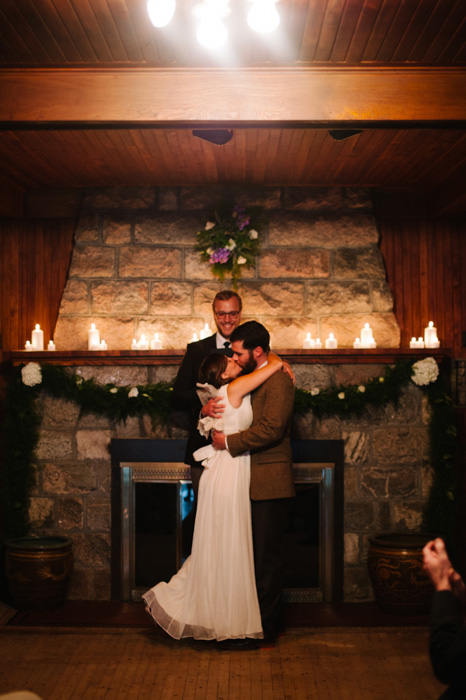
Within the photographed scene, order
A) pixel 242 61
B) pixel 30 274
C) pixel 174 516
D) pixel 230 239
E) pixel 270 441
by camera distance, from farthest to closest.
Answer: pixel 30 274 → pixel 230 239 → pixel 174 516 → pixel 270 441 → pixel 242 61

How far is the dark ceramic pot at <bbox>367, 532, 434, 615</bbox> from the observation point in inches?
165

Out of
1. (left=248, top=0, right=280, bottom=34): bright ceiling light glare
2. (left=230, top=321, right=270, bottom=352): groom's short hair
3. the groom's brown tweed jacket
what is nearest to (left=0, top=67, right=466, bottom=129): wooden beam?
(left=248, top=0, right=280, bottom=34): bright ceiling light glare

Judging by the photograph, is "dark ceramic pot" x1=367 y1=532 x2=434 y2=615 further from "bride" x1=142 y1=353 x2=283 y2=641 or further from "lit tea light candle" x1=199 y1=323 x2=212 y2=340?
"lit tea light candle" x1=199 y1=323 x2=212 y2=340

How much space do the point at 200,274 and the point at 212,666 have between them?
111 inches

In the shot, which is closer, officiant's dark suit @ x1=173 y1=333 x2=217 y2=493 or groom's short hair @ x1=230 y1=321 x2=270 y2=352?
groom's short hair @ x1=230 y1=321 x2=270 y2=352

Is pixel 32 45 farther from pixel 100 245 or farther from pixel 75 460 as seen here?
pixel 75 460

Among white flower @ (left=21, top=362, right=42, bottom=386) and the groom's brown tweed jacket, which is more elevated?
white flower @ (left=21, top=362, right=42, bottom=386)

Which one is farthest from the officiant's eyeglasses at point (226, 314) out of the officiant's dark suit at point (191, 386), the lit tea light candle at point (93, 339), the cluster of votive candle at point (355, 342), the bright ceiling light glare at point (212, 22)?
the bright ceiling light glare at point (212, 22)

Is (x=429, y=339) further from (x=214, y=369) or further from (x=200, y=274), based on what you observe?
(x=214, y=369)

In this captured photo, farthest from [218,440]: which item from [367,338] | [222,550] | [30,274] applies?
[30,274]

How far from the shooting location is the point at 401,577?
4.21m

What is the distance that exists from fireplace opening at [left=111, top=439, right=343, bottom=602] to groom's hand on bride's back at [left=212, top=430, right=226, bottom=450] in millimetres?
1025

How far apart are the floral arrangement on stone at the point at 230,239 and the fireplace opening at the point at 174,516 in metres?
1.41

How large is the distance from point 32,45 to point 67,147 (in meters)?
1.26
